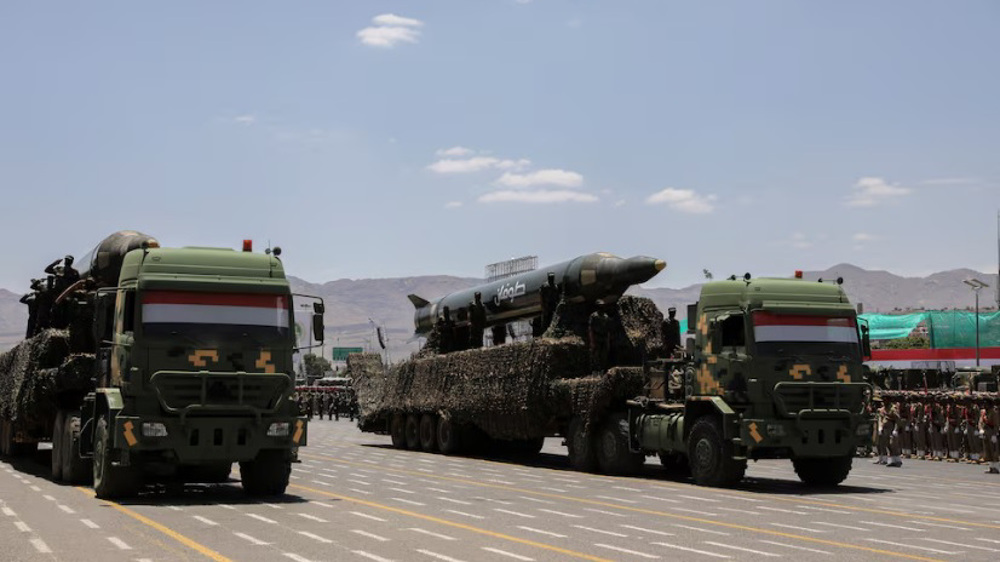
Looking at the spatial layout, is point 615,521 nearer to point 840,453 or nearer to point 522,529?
point 522,529

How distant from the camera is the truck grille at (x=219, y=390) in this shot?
701 inches

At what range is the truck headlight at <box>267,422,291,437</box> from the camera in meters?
18.2

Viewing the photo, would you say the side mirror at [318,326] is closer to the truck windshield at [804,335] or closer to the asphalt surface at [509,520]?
the asphalt surface at [509,520]

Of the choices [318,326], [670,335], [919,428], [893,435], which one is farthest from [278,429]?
[919,428]

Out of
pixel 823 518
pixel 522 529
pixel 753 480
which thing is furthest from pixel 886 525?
pixel 753 480

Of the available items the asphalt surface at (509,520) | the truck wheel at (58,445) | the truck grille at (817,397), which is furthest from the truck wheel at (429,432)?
the truck grille at (817,397)

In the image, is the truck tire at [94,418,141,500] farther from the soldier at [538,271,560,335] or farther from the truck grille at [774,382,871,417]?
the soldier at [538,271,560,335]

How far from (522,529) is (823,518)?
170 inches

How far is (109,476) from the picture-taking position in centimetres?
1814

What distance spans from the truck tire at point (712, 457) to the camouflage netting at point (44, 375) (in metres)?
11.0

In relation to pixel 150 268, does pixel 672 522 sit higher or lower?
lower

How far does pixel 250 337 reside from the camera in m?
18.3

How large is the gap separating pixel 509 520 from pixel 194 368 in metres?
5.54

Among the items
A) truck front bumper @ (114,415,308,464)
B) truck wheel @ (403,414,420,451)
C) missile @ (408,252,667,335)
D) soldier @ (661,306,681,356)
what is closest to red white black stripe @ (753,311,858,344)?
missile @ (408,252,667,335)
